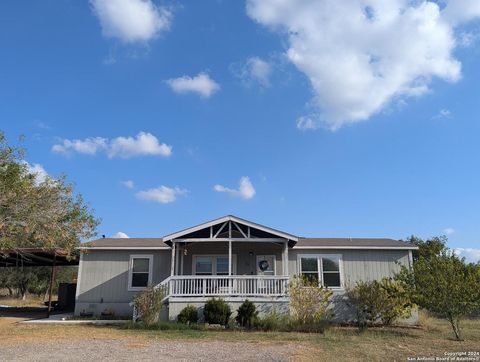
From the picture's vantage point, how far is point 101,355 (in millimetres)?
9570

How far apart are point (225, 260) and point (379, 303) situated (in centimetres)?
678

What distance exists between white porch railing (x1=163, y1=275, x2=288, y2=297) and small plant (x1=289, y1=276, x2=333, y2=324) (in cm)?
68

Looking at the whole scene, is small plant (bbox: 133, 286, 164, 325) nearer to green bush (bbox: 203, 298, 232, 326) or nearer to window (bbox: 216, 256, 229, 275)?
green bush (bbox: 203, 298, 232, 326)

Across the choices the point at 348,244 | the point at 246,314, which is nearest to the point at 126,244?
the point at 246,314

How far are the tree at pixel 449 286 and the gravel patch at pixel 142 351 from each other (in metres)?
4.62

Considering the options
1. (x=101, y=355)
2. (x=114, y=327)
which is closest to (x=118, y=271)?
(x=114, y=327)

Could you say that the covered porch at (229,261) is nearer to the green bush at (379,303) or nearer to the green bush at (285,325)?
the green bush at (285,325)

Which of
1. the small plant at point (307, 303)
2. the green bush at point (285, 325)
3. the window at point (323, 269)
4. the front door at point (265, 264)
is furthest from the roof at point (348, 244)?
the green bush at point (285, 325)

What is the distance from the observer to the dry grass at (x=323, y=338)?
10.1 m

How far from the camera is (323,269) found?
748 inches

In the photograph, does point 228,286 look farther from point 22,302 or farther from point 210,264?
point 22,302

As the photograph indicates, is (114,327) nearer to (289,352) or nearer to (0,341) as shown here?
(0,341)

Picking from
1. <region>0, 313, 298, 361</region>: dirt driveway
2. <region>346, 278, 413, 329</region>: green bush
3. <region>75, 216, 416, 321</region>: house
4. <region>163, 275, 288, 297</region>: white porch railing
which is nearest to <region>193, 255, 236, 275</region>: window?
<region>75, 216, 416, 321</region>: house

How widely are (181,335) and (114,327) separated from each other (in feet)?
11.1
